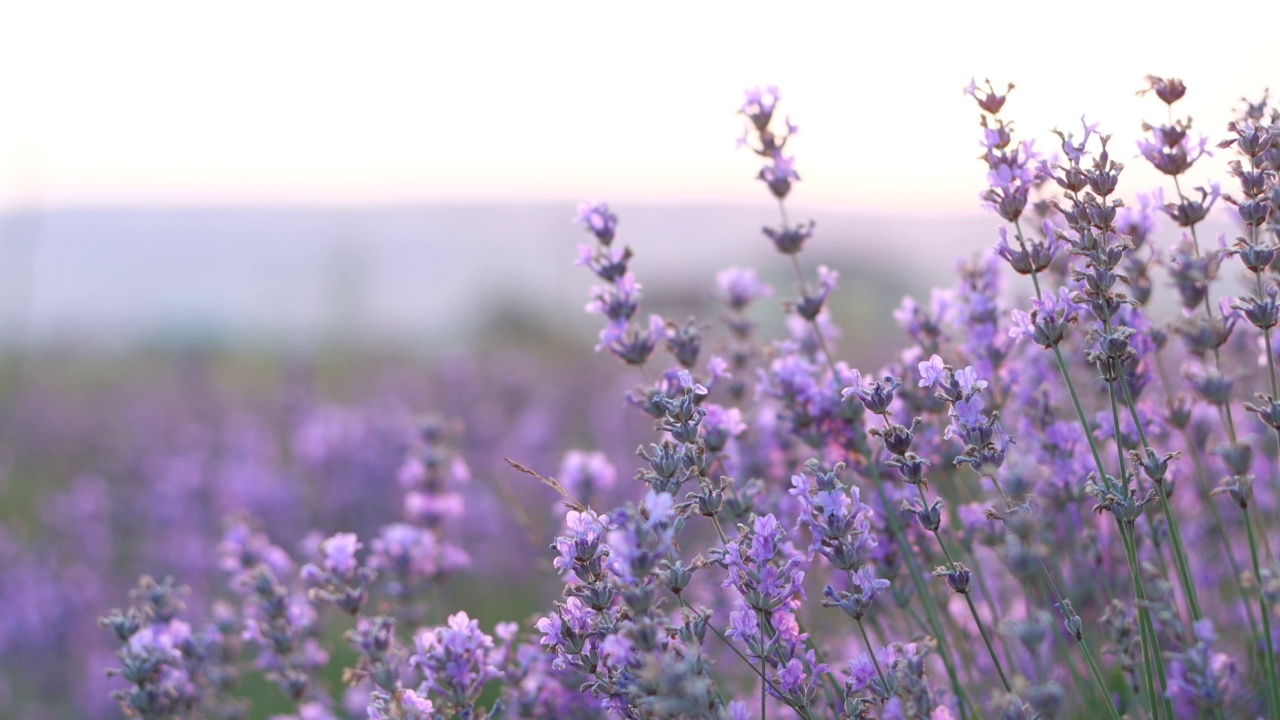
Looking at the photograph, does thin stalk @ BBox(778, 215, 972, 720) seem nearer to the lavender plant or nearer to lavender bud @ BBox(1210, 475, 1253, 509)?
the lavender plant

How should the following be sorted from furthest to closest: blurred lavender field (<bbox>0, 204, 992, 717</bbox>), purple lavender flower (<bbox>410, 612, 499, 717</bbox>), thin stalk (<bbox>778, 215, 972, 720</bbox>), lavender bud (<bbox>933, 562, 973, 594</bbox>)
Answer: blurred lavender field (<bbox>0, 204, 992, 717</bbox>) → thin stalk (<bbox>778, 215, 972, 720</bbox>) → purple lavender flower (<bbox>410, 612, 499, 717</bbox>) → lavender bud (<bbox>933, 562, 973, 594</bbox>)

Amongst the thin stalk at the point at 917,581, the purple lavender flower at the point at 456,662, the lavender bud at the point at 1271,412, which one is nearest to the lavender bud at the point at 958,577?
the thin stalk at the point at 917,581

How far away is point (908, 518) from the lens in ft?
7.31

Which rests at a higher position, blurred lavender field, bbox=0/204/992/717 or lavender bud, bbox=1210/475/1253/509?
lavender bud, bbox=1210/475/1253/509

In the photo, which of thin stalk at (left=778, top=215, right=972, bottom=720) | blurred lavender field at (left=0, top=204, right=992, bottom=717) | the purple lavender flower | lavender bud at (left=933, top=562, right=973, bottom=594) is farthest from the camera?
blurred lavender field at (left=0, top=204, right=992, bottom=717)

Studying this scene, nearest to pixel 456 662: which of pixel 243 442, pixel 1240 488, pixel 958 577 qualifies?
pixel 958 577

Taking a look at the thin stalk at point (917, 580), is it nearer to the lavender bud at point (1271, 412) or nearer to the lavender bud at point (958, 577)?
the lavender bud at point (958, 577)

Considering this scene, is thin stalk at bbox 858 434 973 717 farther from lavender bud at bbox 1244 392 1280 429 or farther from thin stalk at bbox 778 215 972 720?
lavender bud at bbox 1244 392 1280 429

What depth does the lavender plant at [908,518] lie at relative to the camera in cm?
169

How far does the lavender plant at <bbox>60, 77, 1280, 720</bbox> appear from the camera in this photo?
1.69m

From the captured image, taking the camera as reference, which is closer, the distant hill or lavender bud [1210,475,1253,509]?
lavender bud [1210,475,1253,509]

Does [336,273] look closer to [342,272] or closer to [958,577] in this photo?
[342,272]

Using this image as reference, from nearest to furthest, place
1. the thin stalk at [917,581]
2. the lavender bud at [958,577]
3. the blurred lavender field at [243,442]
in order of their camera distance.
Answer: the lavender bud at [958,577]
the thin stalk at [917,581]
the blurred lavender field at [243,442]

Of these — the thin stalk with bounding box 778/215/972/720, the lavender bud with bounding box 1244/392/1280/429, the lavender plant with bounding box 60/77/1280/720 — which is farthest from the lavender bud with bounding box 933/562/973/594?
the lavender bud with bounding box 1244/392/1280/429
